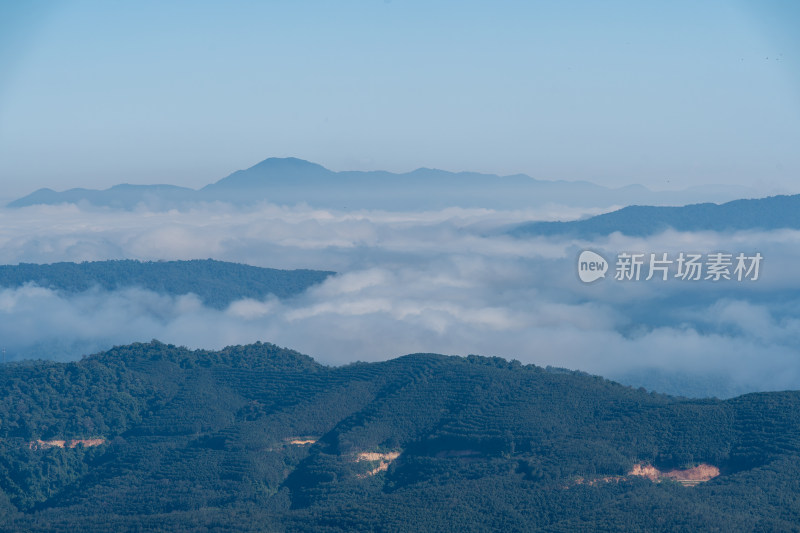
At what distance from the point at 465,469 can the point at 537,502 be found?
12110 mm

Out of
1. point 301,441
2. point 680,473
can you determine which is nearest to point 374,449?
point 301,441

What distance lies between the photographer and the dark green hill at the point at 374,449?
77.8m

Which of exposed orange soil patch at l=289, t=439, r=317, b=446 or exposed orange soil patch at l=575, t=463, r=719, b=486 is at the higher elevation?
exposed orange soil patch at l=575, t=463, r=719, b=486

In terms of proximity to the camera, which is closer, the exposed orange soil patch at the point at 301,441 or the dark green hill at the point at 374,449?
the dark green hill at the point at 374,449

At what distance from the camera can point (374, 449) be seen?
322 feet

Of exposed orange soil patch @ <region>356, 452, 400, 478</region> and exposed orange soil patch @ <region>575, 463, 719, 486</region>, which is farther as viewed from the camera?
exposed orange soil patch @ <region>356, 452, 400, 478</region>

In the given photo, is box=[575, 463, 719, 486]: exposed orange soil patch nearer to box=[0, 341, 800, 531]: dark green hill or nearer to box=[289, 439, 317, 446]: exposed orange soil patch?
box=[0, 341, 800, 531]: dark green hill

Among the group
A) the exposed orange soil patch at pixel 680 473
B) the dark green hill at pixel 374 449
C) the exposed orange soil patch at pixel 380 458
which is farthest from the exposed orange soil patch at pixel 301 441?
the exposed orange soil patch at pixel 680 473

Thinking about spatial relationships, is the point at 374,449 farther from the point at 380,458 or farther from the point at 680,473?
the point at 680,473

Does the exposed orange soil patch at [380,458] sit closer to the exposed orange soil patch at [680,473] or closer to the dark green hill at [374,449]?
the dark green hill at [374,449]

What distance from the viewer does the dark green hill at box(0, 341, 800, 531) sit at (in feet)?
255

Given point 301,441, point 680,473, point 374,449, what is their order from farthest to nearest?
point 301,441, point 374,449, point 680,473

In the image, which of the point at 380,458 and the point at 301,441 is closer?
the point at 380,458

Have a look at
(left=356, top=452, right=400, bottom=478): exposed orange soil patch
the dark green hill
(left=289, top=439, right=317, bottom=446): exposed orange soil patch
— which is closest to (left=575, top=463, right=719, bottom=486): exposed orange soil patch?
the dark green hill
